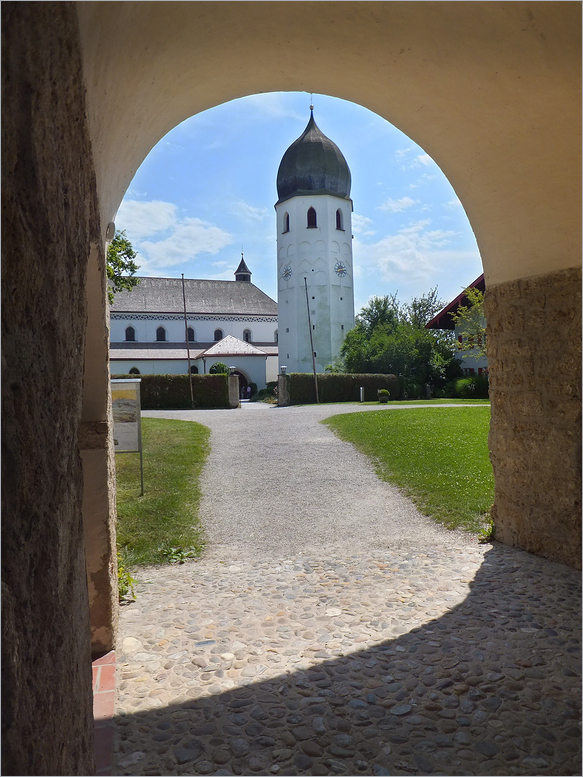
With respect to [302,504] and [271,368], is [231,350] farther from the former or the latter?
[302,504]

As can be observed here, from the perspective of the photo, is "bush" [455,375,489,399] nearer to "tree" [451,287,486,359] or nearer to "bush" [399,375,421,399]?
"tree" [451,287,486,359]

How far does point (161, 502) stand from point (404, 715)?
17.6ft

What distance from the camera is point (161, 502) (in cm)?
791

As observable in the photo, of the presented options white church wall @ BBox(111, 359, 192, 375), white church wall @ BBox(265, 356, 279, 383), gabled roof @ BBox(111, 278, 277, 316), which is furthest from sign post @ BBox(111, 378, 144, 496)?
gabled roof @ BBox(111, 278, 277, 316)

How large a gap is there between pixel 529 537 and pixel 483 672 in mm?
2200

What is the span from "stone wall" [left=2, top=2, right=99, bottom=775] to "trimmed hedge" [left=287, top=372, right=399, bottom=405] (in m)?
26.0

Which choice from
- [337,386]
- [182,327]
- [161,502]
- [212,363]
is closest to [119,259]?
[161,502]

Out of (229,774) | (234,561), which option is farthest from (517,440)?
(229,774)

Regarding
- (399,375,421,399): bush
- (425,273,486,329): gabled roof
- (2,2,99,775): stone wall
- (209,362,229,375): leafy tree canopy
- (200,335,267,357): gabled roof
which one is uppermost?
(425,273,486,329): gabled roof

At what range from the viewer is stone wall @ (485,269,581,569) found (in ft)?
16.0

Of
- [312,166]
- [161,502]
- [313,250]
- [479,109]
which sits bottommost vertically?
[161,502]

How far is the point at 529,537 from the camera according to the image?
5.37 metres

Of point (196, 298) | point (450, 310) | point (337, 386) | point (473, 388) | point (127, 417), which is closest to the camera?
point (127, 417)

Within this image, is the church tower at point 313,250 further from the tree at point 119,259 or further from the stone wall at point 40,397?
the stone wall at point 40,397
